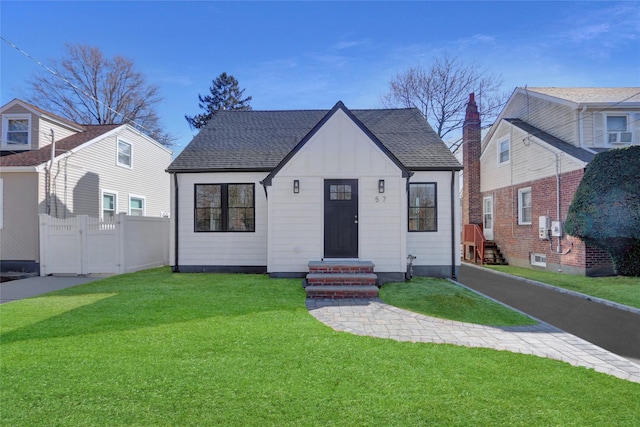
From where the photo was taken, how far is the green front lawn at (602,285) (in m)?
7.52

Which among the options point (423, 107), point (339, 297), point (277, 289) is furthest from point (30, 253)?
point (423, 107)

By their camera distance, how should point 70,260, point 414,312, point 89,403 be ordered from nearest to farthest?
point 89,403, point 414,312, point 70,260

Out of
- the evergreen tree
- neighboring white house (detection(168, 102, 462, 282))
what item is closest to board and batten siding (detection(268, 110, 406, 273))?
neighboring white house (detection(168, 102, 462, 282))

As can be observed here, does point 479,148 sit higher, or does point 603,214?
point 479,148

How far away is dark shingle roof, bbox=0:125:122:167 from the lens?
11.4 metres

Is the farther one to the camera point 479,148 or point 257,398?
point 479,148

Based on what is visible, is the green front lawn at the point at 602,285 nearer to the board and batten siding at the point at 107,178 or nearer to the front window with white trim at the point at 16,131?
the board and batten siding at the point at 107,178

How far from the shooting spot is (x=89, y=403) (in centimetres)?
289

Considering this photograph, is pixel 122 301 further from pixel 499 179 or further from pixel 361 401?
pixel 499 179

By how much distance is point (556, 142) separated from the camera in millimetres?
12555

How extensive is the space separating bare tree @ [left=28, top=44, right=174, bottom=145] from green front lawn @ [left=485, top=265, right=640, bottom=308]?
25.4 meters

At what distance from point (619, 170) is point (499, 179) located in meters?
6.07

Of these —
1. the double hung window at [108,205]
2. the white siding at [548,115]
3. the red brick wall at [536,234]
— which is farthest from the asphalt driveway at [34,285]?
the white siding at [548,115]

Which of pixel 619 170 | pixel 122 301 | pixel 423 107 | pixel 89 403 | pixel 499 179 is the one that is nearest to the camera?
pixel 89 403
